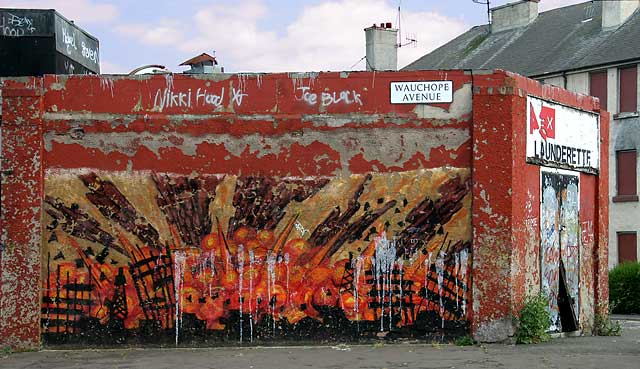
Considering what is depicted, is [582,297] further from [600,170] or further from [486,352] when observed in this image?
[486,352]

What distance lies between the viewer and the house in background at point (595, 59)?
33000 millimetres

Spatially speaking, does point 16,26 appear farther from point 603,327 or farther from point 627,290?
point 627,290

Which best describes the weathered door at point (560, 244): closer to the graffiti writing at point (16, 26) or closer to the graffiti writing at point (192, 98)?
the graffiti writing at point (192, 98)

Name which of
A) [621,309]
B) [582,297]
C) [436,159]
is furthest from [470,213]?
[621,309]

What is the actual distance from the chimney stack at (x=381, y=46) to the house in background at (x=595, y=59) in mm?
5958

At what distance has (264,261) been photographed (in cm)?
1372

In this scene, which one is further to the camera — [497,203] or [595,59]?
[595,59]

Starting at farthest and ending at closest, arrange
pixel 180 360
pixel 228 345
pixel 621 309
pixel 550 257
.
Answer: pixel 621 309 < pixel 550 257 < pixel 228 345 < pixel 180 360

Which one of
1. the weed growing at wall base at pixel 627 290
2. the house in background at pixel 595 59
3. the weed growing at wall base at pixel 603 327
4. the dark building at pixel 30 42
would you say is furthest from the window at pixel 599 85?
the dark building at pixel 30 42

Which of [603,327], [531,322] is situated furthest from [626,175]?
[531,322]

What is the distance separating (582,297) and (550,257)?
4.56 ft

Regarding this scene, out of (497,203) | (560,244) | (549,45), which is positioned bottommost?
(560,244)

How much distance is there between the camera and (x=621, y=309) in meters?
28.1

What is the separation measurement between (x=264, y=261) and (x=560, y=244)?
14.7ft
